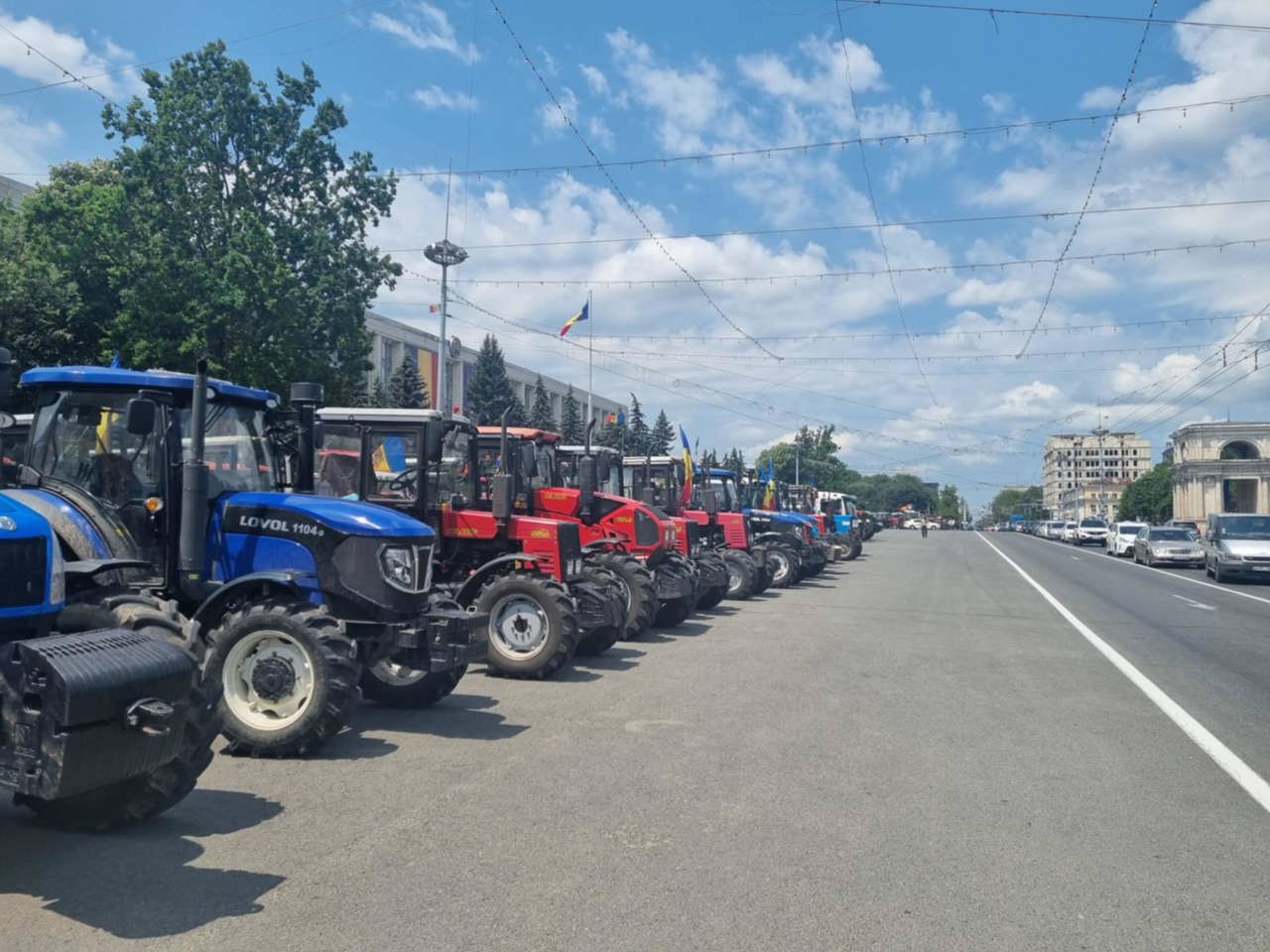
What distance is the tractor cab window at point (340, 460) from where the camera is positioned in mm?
10680

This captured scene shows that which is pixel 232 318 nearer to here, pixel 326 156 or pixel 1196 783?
pixel 326 156

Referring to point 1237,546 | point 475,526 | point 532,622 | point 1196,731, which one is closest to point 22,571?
point 532,622

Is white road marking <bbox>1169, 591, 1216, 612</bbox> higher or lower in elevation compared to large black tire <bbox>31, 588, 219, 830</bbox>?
lower

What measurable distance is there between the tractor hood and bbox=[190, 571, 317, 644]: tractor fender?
431mm

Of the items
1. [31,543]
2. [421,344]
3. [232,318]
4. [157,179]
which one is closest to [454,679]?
[31,543]

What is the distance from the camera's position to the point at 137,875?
4.72 m

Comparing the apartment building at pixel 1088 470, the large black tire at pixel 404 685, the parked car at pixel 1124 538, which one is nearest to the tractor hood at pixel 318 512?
the large black tire at pixel 404 685

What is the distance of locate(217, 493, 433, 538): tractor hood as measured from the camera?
7.37 meters

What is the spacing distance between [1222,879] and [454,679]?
5826 millimetres

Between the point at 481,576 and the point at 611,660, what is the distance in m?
2.15

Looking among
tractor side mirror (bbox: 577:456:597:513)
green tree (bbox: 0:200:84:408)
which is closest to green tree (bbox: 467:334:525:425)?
green tree (bbox: 0:200:84:408)

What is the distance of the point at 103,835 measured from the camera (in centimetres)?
524

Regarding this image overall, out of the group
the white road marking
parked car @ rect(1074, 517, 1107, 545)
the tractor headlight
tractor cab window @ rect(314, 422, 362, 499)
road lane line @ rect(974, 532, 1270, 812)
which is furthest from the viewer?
parked car @ rect(1074, 517, 1107, 545)

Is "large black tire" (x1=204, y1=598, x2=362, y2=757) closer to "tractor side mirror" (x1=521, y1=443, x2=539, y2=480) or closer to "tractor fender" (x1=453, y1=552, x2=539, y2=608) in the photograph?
"tractor fender" (x1=453, y1=552, x2=539, y2=608)
